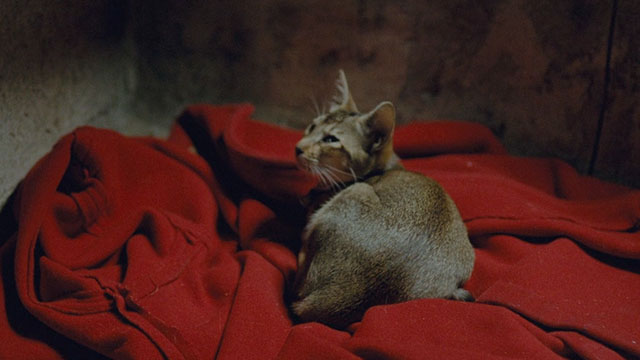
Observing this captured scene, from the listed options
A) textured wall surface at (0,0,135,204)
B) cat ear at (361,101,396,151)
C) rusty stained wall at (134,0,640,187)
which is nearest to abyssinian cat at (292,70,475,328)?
cat ear at (361,101,396,151)

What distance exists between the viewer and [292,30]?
→ 2.69 metres

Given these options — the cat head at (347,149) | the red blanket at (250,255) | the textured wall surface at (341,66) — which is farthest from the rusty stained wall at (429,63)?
the cat head at (347,149)

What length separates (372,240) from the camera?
1.56m

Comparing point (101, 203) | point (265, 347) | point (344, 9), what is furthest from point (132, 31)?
point (265, 347)

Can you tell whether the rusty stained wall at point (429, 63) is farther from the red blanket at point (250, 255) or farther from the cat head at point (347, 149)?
the cat head at point (347, 149)

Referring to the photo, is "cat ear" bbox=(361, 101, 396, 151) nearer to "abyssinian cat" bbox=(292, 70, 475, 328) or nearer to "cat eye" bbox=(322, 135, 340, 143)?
"abyssinian cat" bbox=(292, 70, 475, 328)

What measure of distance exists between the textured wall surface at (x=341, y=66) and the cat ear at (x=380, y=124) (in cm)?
88

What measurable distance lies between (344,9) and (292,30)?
0.29 meters

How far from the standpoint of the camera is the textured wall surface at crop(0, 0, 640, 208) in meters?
2.21

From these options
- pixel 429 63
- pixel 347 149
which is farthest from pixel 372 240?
pixel 429 63

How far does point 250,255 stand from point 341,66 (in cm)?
125

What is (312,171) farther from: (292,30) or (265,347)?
(292,30)

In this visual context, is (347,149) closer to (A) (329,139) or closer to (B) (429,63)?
(A) (329,139)

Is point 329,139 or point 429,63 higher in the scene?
point 429,63
